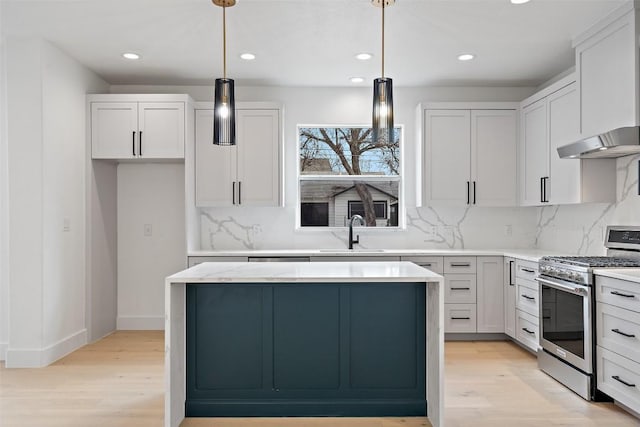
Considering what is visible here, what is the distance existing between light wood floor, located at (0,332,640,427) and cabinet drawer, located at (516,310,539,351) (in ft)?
0.43

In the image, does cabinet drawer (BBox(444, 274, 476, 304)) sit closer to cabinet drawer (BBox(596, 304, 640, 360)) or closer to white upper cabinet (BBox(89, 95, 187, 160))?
cabinet drawer (BBox(596, 304, 640, 360))

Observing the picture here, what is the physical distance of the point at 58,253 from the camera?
4230 mm

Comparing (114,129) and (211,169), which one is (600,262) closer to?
(211,169)

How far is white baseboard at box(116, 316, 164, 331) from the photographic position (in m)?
5.32

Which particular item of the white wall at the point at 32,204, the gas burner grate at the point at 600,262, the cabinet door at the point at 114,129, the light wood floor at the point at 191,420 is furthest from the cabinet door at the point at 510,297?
the white wall at the point at 32,204

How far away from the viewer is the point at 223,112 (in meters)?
2.78

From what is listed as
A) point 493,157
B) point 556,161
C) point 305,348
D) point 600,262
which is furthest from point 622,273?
point 493,157

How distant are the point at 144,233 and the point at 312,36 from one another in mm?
2814

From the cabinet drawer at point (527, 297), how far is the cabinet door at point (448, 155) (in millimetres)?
1039

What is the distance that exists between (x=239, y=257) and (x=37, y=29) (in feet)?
8.08

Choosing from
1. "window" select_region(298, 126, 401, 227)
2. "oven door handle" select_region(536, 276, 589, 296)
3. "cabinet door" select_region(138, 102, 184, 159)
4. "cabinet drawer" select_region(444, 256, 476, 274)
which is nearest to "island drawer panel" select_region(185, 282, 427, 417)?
"oven door handle" select_region(536, 276, 589, 296)

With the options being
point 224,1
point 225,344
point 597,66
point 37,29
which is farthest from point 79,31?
point 597,66

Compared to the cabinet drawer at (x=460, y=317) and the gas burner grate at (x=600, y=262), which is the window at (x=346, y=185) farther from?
the gas burner grate at (x=600, y=262)

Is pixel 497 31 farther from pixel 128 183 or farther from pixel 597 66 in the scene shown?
pixel 128 183
